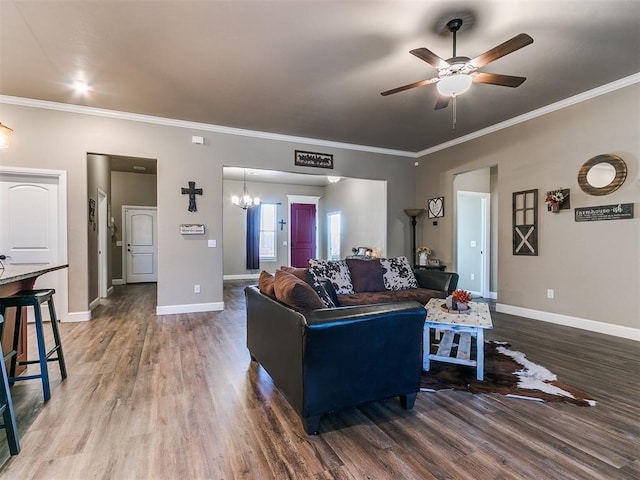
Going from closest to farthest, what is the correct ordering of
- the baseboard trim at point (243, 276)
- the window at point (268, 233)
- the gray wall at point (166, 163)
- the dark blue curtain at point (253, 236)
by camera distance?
the gray wall at point (166, 163) → the baseboard trim at point (243, 276) → the dark blue curtain at point (253, 236) → the window at point (268, 233)

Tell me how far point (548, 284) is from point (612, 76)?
2.49m

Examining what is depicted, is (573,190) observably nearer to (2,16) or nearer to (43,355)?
(43,355)

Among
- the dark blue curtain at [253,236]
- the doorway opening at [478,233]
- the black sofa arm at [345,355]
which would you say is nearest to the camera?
the black sofa arm at [345,355]

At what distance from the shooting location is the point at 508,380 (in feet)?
8.13

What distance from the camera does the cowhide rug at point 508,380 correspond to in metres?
2.23

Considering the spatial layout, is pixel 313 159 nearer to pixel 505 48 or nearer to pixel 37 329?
pixel 505 48

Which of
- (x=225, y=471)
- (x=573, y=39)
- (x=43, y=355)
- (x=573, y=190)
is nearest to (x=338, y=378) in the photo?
(x=225, y=471)

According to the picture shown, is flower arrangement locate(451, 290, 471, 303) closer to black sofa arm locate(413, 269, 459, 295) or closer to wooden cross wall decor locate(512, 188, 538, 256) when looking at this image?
black sofa arm locate(413, 269, 459, 295)

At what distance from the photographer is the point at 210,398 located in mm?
2238

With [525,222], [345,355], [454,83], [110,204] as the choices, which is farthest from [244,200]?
[345,355]

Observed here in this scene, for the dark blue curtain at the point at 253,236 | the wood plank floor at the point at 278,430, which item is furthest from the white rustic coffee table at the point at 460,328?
the dark blue curtain at the point at 253,236

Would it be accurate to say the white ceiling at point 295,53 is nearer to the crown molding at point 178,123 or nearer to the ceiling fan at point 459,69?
the crown molding at point 178,123

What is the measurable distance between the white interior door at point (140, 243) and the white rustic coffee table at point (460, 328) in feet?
23.3

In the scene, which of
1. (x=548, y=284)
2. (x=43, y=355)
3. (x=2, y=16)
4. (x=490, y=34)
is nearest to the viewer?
(x=43, y=355)
